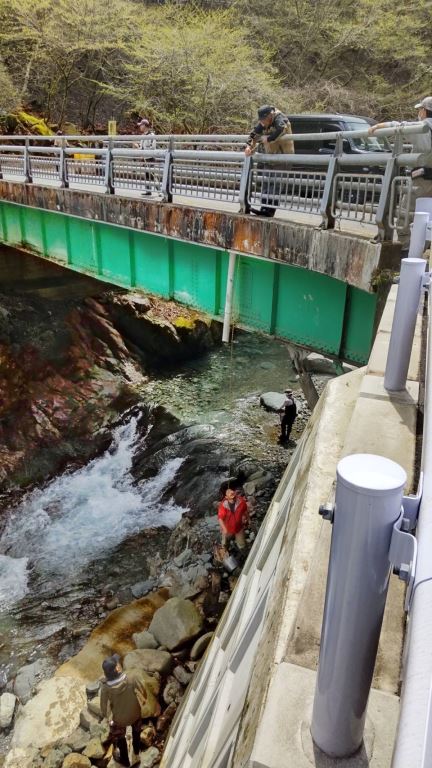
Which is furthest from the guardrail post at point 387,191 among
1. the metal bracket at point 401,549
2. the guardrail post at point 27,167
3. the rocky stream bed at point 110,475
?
the guardrail post at point 27,167

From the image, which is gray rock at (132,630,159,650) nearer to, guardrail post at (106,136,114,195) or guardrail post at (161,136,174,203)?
guardrail post at (161,136,174,203)

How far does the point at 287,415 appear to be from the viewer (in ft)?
43.2

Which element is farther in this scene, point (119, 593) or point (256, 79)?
point (256, 79)

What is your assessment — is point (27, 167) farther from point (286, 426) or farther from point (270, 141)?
point (286, 426)

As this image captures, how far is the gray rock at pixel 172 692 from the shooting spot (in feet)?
23.0

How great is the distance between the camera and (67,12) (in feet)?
78.5

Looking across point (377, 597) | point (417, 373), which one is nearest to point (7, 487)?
point (417, 373)

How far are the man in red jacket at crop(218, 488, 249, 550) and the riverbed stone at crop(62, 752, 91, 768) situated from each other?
409 cm

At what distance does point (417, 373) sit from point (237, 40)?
2679cm

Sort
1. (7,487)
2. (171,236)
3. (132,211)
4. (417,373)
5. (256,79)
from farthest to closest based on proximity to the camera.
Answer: (256,79), (7,487), (132,211), (171,236), (417,373)

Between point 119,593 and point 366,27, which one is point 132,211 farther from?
point 366,27

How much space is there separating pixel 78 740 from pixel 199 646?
1981 millimetres

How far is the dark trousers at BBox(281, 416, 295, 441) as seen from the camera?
13288mm

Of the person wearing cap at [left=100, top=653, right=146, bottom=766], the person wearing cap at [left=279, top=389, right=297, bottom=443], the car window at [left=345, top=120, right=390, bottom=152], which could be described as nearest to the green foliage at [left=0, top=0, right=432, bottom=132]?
the car window at [left=345, top=120, right=390, bottom=152]
